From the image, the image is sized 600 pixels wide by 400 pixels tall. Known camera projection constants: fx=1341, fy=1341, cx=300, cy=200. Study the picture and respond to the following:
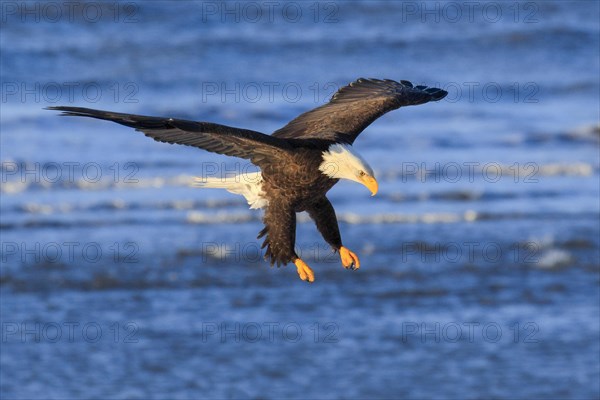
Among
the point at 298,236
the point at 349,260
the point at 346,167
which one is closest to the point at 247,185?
the point at 349,260

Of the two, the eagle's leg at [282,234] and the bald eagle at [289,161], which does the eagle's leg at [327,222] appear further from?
the eagle's leg at [282,234]

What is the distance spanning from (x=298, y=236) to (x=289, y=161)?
6806 millimetres

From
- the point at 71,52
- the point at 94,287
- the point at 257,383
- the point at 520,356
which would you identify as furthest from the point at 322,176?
the point at 71,52

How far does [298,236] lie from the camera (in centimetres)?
1305

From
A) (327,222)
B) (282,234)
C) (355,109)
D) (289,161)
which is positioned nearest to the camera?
(289,161)

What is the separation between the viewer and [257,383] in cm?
1008

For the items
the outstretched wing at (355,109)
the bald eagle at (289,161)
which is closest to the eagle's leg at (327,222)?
the bald eagle at (289,161)

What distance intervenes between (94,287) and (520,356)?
3785 millimetres

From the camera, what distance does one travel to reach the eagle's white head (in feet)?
20.0

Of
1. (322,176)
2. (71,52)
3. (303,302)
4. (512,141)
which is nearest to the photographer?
(322,176)

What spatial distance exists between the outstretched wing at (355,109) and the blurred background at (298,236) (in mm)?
3219

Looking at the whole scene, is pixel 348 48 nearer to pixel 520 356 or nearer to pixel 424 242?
pixel 424 242

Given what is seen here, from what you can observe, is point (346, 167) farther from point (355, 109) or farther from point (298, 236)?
point (298, 236)

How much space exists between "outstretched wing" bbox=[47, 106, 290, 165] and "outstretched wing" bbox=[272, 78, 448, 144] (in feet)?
1.37
